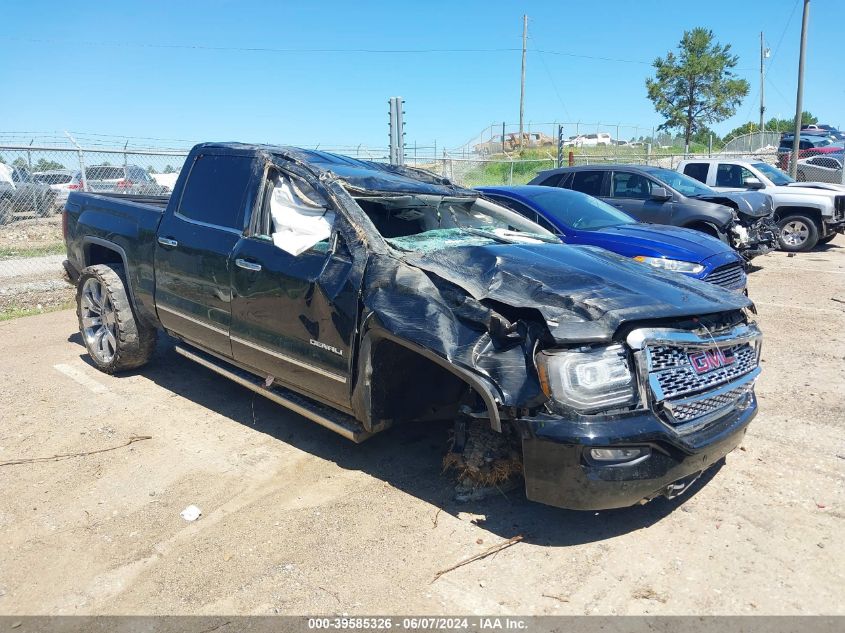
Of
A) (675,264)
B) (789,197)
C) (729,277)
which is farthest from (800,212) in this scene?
(675,264)

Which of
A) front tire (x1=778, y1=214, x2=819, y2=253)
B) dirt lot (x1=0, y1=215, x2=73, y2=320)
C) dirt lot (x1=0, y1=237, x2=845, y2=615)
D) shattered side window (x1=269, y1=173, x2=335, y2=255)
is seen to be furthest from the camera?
front tire (x1=778, y1=214, x2=819, y2=253)

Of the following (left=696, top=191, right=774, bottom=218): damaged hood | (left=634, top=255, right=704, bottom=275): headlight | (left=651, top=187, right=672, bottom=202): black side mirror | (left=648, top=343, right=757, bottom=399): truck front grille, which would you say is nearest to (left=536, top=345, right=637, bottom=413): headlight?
(left=648, top=343, right=757, bottom=399): truck front grille

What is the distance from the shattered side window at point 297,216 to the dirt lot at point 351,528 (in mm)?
1382

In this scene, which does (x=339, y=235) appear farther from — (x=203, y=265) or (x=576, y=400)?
(x=576, y=400)

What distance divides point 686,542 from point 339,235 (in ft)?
8.17

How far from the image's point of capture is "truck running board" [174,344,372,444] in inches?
149

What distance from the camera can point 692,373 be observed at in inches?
128

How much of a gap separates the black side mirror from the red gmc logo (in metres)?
6.98

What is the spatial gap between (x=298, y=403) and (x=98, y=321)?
2.80 metres

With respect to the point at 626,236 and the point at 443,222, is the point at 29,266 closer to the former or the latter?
the point at 443,222

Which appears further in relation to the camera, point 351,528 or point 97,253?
point 97,253

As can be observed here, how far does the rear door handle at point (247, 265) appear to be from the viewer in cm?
413

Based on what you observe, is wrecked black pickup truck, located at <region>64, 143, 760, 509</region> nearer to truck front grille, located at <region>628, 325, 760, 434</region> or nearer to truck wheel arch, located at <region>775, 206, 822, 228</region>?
truck front grille, located at <region>628, 325, 760, 434</region>

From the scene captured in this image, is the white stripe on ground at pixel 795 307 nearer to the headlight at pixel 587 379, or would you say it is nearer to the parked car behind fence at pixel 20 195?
the headlight at pixel 587 379
